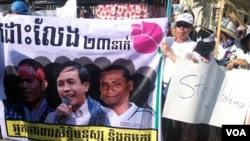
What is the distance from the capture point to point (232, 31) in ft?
16.8

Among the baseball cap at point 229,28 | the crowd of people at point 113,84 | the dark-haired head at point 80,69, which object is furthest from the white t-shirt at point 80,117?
the baseball cap at point 229,28

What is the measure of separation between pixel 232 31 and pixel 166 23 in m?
0.83

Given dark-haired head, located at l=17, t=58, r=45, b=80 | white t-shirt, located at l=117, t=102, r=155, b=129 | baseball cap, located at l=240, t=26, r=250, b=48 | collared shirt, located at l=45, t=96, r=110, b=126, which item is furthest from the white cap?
dark-haired head, located at l=17, t=58, r=45, b=80

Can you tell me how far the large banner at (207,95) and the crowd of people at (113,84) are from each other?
0.08m

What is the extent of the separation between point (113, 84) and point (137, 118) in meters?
0.45

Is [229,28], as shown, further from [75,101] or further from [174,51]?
[75,101]

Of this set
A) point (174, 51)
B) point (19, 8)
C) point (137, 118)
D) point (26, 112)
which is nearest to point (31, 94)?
point (26, 112)

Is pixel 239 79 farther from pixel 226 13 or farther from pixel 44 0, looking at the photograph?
pixel 44 0

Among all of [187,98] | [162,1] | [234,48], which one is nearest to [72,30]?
[187,98]

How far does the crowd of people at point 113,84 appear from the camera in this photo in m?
4.87

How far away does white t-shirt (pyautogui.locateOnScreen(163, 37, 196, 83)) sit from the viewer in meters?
4.82

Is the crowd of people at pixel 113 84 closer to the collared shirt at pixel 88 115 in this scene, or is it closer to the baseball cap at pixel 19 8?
the collared shirt at pixel 88 115

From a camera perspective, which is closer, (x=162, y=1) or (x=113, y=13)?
(x=113, y=13)

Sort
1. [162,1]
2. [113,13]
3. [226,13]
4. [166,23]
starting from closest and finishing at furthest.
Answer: [166,23] → [226,13] → [113,13] → [162,1]
